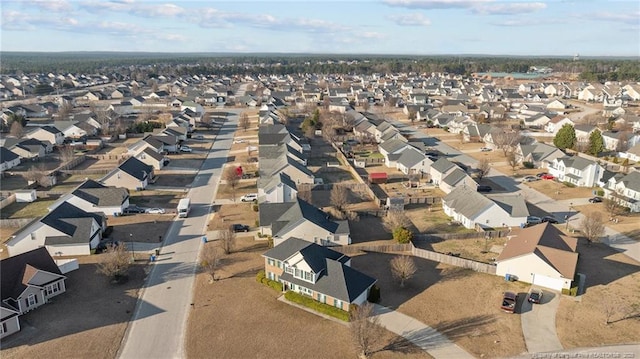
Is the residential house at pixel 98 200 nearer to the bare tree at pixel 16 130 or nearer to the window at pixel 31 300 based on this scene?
the window at pixel 31 300

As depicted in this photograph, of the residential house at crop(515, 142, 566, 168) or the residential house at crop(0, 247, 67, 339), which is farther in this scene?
the residential house at crop(515, 142, 566, 168)

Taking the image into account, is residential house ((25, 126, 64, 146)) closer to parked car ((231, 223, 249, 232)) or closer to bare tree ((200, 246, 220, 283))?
parked car ((231, 223, 249, 232))

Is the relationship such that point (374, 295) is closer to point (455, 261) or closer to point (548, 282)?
point (455, 261)

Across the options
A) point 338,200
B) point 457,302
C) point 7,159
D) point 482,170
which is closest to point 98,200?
point 338,200

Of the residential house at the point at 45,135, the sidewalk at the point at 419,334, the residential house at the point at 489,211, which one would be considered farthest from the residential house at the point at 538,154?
the residential house at the point at 45,135

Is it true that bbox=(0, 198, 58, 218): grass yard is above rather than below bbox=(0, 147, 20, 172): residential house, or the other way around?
below

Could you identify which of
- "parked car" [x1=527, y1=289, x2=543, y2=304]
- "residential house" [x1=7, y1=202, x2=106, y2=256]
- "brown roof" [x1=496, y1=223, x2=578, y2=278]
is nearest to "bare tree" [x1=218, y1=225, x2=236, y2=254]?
"residential house" [x1=7, y1=202, x2=106, y2=256]

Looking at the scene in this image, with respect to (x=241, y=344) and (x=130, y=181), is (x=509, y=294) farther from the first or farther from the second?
(x=130, y=181)
